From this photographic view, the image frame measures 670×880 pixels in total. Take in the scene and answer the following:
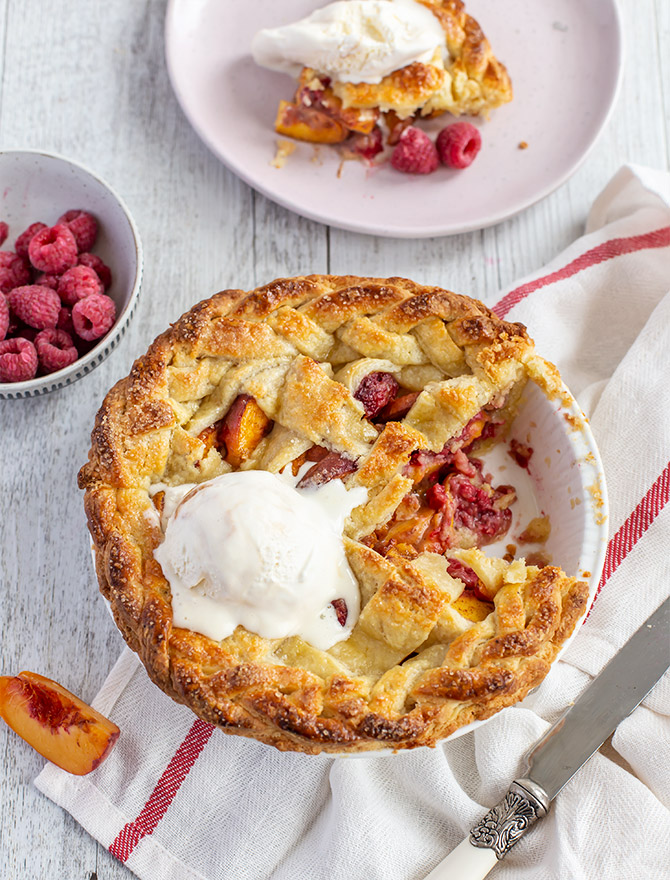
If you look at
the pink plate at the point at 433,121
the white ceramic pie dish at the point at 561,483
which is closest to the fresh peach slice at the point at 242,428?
the white ceramic pie dish at the point at 561,483

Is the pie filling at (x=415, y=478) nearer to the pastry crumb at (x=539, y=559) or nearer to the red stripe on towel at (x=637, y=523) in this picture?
the pastry crumb at (x=539, y=559)

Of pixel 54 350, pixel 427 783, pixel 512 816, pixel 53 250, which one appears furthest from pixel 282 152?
pixel 512 816

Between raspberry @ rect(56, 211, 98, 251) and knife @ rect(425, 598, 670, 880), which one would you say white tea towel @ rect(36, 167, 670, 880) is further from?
raspberry @ rect(56, 211, 98, 251)

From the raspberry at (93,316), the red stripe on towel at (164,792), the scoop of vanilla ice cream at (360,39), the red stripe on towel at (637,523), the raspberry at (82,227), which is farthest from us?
the scoop of vanilla ice cream at (360,39)

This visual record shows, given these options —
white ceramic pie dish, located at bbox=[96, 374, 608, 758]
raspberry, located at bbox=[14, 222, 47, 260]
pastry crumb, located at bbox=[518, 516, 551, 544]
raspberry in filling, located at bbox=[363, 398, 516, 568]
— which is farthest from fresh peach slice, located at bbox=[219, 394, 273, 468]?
raspberry, located at bbox=[14, 222, 47, 260]

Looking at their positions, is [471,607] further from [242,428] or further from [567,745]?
[242,428]

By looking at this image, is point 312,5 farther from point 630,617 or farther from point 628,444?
point 630,617

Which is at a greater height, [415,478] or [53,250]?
[415,478]
